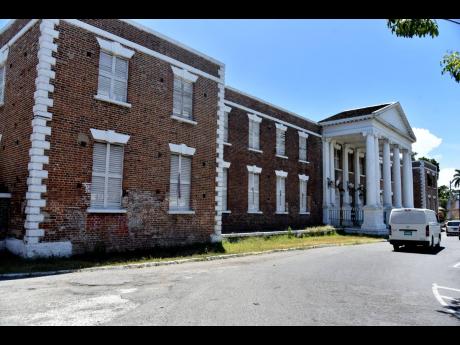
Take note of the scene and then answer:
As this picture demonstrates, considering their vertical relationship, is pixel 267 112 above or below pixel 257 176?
above

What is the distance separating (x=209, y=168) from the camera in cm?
1700

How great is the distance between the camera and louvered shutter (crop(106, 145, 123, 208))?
43.1 ft

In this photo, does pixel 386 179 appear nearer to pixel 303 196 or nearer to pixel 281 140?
pixel 303 196

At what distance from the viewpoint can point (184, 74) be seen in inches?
633

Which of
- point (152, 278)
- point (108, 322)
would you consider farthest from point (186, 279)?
point (108, 322)

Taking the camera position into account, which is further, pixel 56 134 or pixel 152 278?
pixel 56 134

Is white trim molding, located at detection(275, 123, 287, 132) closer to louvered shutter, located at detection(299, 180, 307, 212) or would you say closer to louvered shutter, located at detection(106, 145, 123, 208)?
louvered shutter, located at detection(299, 180, 307, 212)

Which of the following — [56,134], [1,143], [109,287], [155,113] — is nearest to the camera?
[109,287]

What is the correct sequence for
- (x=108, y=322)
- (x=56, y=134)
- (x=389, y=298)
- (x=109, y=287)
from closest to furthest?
(x=108, y=322) → (x=389, y=298) → (x=109, y=287) → (x=56, y=134)

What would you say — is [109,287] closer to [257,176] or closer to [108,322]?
[108,322]

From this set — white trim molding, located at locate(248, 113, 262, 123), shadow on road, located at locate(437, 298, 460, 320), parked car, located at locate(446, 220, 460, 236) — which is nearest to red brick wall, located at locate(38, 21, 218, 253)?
white trim molding, located at locate(248, 113, 262, 123)

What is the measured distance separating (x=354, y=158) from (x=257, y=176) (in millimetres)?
16097

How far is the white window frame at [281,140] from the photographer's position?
26797mm
